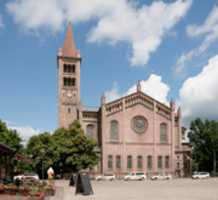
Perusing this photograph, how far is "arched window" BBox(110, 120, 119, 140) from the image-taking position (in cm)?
7800

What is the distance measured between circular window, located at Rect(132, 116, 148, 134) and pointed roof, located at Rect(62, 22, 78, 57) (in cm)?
2198

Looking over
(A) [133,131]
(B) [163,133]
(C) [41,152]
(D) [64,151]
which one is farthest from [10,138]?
(B) [163,133]

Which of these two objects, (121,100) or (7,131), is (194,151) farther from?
(7,131)

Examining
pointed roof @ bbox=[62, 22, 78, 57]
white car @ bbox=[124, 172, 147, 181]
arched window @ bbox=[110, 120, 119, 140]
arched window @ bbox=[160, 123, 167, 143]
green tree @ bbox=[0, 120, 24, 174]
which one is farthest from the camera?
pointed roof @ bbox=[62, 22, 78, 57]

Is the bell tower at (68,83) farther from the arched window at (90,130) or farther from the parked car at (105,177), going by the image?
the parked car at (105,177)

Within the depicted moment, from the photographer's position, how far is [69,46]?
9219cm

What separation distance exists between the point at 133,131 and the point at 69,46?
87.6 ft

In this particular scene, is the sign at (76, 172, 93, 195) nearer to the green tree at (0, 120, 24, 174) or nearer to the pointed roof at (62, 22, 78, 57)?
the green tree at (0, 120, 24, 174)

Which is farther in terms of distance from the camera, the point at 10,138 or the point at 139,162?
the point at 139,162

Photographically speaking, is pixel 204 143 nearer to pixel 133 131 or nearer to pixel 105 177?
pixel 133 131

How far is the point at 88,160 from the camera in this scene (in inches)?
2527

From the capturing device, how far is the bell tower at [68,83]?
8294cm

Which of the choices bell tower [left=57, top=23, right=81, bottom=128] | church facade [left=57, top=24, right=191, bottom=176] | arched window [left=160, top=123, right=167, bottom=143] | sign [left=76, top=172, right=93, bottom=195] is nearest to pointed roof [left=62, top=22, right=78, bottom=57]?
bell tower [left=57, top=23, right=81, bottom=128]

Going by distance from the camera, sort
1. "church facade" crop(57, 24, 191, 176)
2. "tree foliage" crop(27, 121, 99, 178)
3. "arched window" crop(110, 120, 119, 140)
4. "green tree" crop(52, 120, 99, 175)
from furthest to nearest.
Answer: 1. "arched window" crop(110, 120, 119, 140)
2. "church facade" crop(57, 24, 191, 176)
3. "tree foliage" crop(27, 121, 99, 178)
4. "green tree" crop(52, 120, 99, 175)
